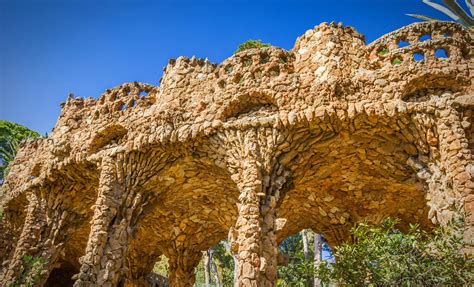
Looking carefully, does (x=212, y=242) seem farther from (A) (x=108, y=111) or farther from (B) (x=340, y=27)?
(B) (x=340, y=27)

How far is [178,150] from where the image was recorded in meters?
8.50

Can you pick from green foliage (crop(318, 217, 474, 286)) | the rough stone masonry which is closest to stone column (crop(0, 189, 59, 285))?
the rough stone masonry

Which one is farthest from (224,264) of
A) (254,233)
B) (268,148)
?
(254,233)

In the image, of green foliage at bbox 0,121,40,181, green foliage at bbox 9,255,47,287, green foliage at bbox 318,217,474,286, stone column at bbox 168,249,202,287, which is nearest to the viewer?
green foliage at bbox 318,217,474,286

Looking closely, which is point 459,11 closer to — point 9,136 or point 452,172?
point 452,172

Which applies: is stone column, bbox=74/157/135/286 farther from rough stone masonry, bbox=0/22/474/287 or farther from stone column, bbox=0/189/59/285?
stone column, bbox=0/189/59/285

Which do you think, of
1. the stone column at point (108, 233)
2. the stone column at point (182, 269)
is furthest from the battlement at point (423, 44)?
the stone column at point (182, 269)

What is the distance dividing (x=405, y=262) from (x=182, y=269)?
9.33 m

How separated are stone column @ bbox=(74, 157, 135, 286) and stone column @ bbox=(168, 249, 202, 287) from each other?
4.68 m

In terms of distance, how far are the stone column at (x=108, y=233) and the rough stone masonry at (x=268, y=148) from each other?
26mm

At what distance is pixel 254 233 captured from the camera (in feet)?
21.4

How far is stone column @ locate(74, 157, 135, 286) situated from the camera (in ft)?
24.8

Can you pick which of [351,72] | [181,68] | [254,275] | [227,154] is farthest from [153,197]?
[351,72]

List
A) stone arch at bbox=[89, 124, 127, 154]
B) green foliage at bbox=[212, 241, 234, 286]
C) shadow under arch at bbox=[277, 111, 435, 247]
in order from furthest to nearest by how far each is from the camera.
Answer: green foliage at bbox=[212, 241, 234, 286]
stone arch at bbox=[89, 124, 127, 154]
shadow under arch at bbox=[277, 111, 435, 247]
